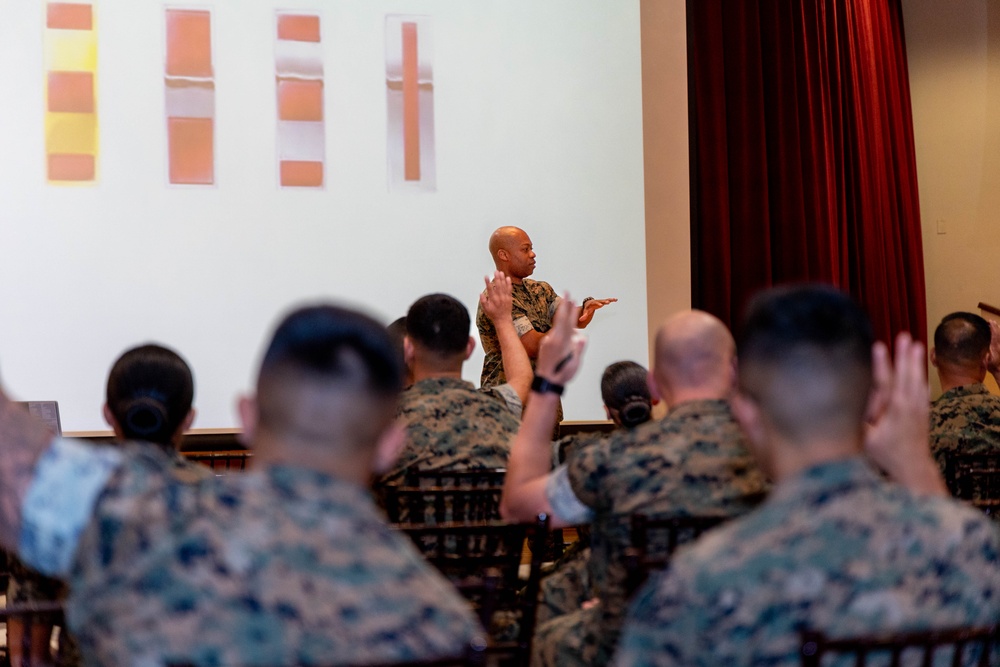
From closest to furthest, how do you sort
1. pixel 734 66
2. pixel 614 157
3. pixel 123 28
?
1. pixel 123 28
2. pixel 614 157
3. pixel 734 66

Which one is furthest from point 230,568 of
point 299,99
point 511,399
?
point 299,99

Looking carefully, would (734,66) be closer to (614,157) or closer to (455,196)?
(614,157)

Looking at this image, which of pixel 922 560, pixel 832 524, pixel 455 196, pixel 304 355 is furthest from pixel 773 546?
pixel 455 196

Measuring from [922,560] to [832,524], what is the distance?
0.12 meters

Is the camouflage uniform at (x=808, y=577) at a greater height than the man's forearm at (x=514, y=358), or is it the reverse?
the man's forearm at (x=514, y=358)

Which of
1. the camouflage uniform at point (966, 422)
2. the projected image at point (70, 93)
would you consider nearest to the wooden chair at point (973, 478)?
the camouflage uniform at point (966, 422)

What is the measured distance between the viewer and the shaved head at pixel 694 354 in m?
2.21

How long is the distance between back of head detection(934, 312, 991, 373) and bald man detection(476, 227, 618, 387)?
137cm

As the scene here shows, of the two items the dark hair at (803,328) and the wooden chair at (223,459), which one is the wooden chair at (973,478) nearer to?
the dark hair at (803,328)

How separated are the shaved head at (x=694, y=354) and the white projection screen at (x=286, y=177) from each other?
235 cm

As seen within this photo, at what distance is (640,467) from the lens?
2.05 metres

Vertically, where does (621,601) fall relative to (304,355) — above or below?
below

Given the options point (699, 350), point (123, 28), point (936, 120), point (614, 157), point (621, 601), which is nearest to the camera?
point (621, 601)

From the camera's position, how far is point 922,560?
1.28 m
